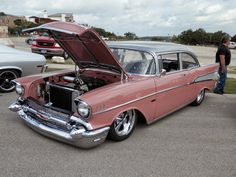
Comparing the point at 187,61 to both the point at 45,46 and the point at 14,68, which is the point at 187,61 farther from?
the point at 45,46

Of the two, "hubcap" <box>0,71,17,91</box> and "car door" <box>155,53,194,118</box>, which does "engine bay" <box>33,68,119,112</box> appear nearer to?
"car door" <box>155,53,194,118</box>

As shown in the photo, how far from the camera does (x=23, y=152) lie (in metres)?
3.81

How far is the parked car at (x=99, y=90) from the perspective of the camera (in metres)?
3.79

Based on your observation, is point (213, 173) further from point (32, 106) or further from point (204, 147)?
point (32, 106)

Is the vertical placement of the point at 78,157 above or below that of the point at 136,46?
below

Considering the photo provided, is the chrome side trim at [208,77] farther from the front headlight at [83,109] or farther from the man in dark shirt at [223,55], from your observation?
the front headlight at [83,109]

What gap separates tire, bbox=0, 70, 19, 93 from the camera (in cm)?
677

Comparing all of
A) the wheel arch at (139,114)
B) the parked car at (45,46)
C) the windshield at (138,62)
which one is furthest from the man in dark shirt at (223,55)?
the parked car at (45,46)

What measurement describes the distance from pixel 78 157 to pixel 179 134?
5.91 feet

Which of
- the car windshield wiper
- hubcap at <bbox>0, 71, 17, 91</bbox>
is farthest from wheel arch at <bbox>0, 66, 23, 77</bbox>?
the car windshield wiper

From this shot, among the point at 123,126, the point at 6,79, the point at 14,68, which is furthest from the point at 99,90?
the point at 6,79

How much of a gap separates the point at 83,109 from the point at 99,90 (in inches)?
17.6

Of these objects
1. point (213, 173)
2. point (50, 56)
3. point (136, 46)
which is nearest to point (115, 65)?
point (136, 46)

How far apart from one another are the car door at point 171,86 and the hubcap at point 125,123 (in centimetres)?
53
